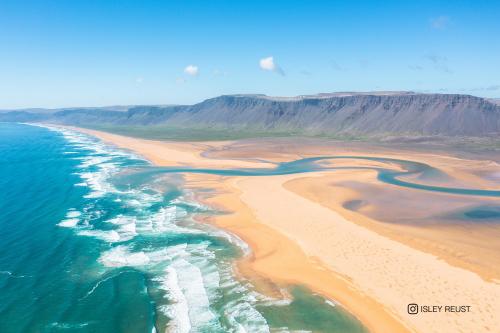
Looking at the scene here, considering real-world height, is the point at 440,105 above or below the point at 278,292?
above

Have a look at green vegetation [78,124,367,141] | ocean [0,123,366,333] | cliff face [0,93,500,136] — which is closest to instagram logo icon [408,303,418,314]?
ocean [0,123,366,333]

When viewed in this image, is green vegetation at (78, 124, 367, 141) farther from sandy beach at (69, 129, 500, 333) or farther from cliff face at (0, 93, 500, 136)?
sandy beach at (69, 129, 500, 333)

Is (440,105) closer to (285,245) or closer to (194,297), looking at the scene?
(285,245)

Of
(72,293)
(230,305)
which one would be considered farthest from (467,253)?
(72,293)

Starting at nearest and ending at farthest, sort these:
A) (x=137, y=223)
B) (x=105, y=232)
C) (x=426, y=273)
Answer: (x=426, y=273) < (x=105, y=232) < (x=137, y=223)

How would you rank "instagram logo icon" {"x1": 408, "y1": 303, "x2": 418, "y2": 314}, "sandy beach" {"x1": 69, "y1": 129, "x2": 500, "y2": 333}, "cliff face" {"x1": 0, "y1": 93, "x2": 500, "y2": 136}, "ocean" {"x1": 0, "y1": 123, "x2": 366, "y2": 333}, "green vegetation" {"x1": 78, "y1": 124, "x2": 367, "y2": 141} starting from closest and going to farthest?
"ocean" {"x1": 0, "y1": 123, "x2": 366, "y2": 333} → "instagram logo icon" {"x1": 408, "y1": 303, "x2": 418, "y2": 314} → "sandy beach" {"x1": 69, "y1": 129, "x2": 500, "y2": 333} → "cliff face" {"x1": 0, "y1": 93, "x2": 500, "y2": 136} → "green vegetation" {"x1": 78, "y1": 124, "x2": 367, "y2": 141}

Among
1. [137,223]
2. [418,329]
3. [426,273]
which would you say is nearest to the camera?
[418,329]
